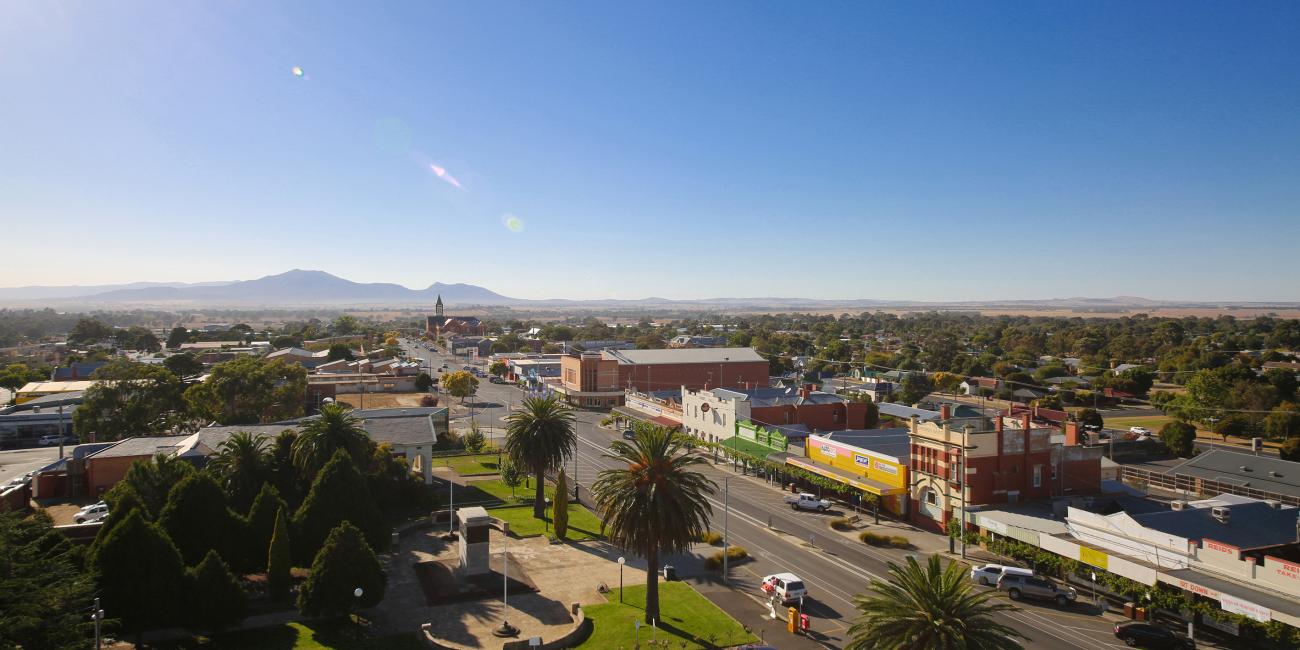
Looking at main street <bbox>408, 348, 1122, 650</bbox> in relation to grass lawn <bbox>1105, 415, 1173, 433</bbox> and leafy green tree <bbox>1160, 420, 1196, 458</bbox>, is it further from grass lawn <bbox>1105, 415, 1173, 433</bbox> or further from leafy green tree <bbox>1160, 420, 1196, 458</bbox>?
grass lawn <bbox>1105, 415, 1173, 433</bbox>

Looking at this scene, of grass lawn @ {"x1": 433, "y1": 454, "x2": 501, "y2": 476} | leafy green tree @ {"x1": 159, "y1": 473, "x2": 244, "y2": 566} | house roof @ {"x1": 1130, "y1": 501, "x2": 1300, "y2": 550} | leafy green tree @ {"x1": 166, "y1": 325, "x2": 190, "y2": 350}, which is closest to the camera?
leafy green tree @ {"x1": 159, "y1": 473, "x2": 244, "y2": 566}

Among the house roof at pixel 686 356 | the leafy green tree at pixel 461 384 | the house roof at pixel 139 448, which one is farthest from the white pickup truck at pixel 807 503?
the leafy green tree at pixel 461 384

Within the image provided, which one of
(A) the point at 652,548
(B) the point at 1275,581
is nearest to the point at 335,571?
(A) the point at 652,548

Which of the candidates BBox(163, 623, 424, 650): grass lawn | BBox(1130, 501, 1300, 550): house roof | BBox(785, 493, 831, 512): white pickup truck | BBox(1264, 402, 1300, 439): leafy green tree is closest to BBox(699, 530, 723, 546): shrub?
BBox(785, 493, 831, 512): white pickup truck

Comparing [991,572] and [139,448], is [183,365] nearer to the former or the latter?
[139,448]

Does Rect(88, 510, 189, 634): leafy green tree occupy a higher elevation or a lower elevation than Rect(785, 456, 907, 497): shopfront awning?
higher

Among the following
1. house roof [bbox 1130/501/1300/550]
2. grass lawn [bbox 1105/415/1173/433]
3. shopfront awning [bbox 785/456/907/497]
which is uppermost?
house roof [bbox 1130/501/1300/550]

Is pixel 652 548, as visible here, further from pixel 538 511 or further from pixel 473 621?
pixel 538 511
